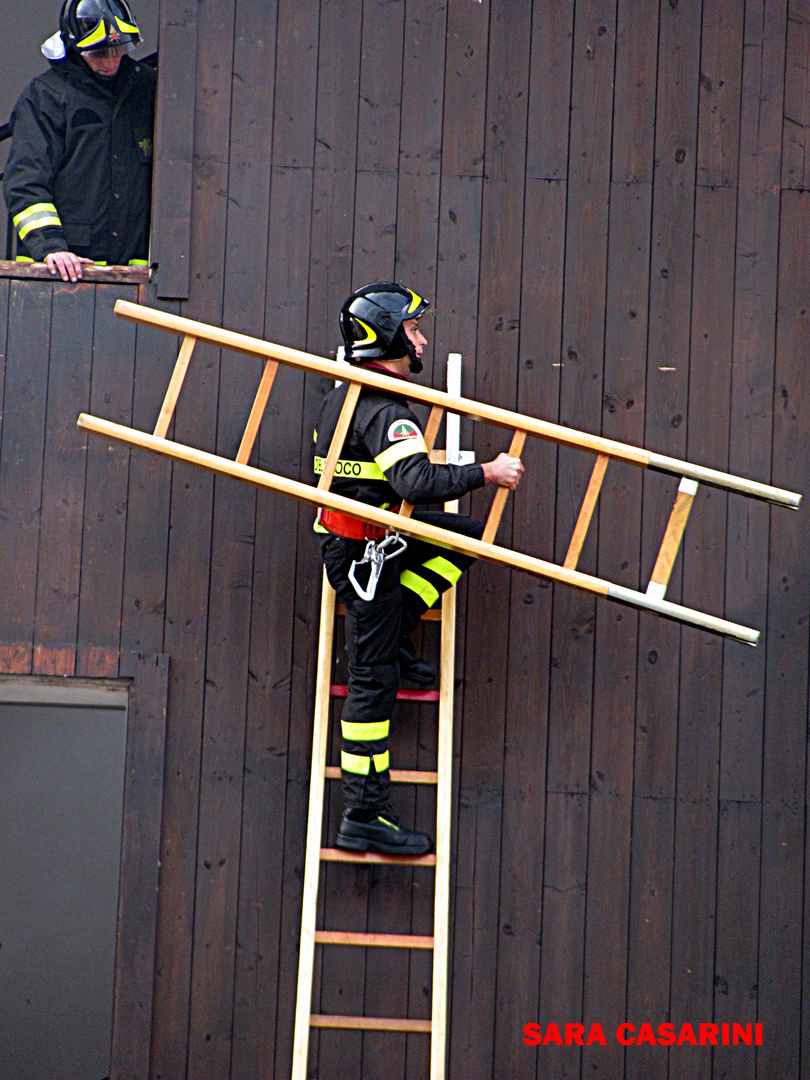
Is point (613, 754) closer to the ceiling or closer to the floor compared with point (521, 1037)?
closer to the ceiling

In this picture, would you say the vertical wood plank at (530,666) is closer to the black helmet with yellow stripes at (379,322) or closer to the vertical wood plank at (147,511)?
the black helmet with yellow stripes at (379,322)

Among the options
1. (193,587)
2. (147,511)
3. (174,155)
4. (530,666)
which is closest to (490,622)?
(530,666)

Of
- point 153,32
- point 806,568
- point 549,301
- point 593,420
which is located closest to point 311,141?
point 549,301

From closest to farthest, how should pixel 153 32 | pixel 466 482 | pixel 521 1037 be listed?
1. pixel 466 482
2. pixel 521 1037
3. pixel 153 32

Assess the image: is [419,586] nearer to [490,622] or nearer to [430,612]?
[430,612]

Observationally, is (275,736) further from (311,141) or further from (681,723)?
(311,141)

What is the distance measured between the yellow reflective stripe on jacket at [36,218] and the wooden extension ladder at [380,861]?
2.03 metres

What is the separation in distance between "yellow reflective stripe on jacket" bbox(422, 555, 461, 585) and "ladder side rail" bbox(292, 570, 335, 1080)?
0.44m

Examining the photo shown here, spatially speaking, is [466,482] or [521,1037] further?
[521,1037]

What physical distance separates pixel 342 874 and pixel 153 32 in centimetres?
602

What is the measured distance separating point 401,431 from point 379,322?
1.47 feet

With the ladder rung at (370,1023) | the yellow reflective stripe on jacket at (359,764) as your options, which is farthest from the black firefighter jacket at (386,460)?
the ladder rung at (370,1023)

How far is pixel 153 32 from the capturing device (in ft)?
26.1

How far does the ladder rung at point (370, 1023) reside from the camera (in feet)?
14.7
